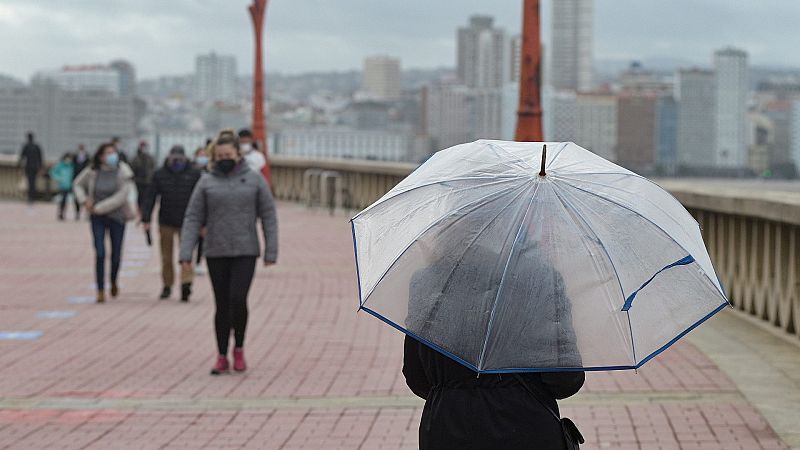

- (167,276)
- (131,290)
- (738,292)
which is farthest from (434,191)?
(131,290)

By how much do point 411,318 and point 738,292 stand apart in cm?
893

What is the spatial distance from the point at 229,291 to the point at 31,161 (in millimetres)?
25812

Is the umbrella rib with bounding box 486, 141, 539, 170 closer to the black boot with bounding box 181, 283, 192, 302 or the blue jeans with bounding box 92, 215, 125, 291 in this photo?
the black boot with bounding box 181, 283, 192, 302

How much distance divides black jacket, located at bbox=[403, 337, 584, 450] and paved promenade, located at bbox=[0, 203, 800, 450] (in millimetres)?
3376

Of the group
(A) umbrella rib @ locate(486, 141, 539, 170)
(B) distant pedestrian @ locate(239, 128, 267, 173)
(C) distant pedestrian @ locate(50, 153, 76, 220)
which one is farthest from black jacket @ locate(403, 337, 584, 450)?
(C) distant pedestrian @ locate(50, 153, 76, 220)

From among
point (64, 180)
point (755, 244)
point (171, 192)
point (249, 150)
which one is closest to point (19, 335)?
point (171, 192)

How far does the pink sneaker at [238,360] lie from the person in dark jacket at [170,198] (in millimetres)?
4445

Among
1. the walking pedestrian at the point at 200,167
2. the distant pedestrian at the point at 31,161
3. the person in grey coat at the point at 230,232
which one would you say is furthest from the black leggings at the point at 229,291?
the distant pedestrian at the point at 31,161

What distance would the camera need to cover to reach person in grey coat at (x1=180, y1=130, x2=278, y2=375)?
9.65 meters

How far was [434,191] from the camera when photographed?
4035 millimetres

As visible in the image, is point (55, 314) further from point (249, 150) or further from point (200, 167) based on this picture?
point (249, 150)

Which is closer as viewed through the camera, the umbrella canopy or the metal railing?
the umbrella canopy

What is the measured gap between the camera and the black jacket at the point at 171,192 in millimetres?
14383

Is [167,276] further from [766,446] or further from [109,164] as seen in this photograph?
[766,446]
